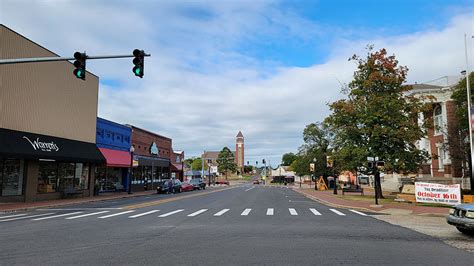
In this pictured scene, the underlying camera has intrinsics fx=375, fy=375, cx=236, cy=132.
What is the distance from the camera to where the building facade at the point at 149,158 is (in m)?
47.7

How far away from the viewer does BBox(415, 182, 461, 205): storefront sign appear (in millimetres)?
22062

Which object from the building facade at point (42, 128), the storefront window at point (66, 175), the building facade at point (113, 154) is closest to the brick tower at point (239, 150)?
the building facade at point (113, 154)

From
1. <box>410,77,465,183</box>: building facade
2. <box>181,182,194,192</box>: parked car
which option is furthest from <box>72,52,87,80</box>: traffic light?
<box>181,182,194,192</box>: parked car

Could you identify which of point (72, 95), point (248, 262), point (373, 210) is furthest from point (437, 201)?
point (72, 95)

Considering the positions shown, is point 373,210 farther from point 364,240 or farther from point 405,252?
point 405,252

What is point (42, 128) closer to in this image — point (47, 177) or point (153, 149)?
point (47, 177)

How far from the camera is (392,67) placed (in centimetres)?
3103

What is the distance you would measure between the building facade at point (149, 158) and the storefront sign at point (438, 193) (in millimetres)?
30317

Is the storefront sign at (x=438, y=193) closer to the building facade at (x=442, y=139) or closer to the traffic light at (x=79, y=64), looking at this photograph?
the building facade at (x=442, y=139)

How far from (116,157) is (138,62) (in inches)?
1054

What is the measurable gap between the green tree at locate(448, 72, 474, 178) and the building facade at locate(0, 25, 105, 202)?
106 feet

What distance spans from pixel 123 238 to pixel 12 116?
1878 centimetres

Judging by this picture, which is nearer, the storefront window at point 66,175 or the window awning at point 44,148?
the window awning at point 44,148

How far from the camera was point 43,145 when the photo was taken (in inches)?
1065
